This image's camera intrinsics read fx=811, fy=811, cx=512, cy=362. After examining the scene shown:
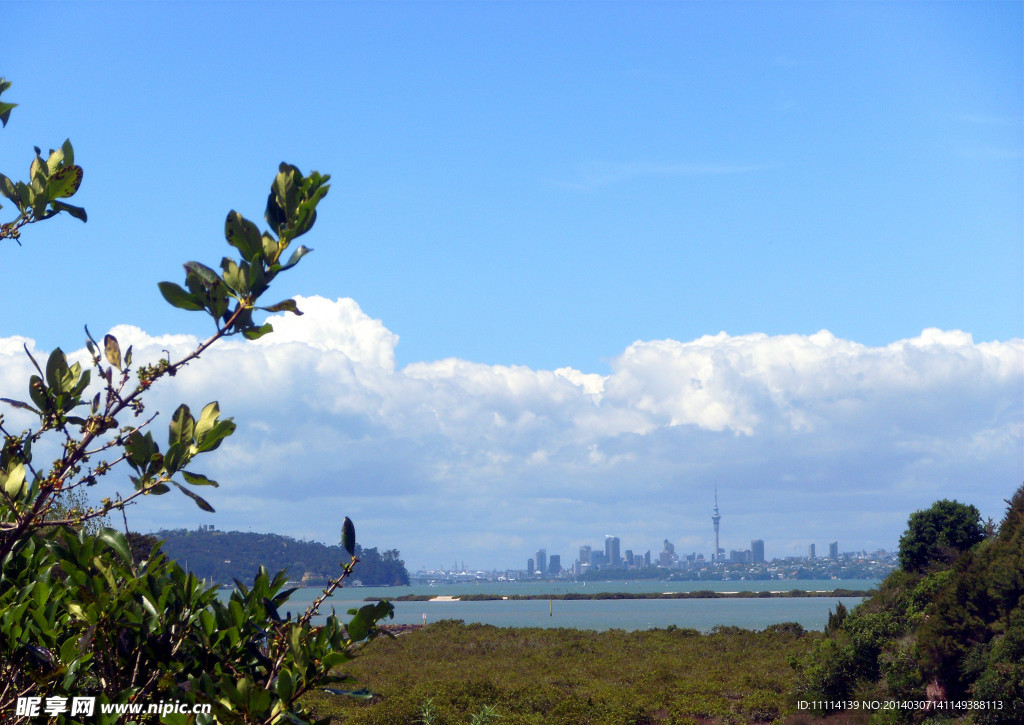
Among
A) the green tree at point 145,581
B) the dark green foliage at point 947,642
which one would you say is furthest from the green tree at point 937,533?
the green tree at point 145,581

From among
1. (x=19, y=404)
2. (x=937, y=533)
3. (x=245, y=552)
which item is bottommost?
(x=245, y=552)

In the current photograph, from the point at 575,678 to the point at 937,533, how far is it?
34.4ft

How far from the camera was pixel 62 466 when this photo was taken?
2.13 meters

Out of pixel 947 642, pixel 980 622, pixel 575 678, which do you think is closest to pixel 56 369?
pixel 980 622

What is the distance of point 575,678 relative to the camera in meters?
22.2

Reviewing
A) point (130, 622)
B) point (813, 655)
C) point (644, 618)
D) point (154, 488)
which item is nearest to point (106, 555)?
point (130, 622)

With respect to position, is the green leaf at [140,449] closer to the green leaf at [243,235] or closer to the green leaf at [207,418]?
the green leaf at [207,418]

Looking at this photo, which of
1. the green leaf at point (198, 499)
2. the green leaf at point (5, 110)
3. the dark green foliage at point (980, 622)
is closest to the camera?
the green leaf at point (198, 499)

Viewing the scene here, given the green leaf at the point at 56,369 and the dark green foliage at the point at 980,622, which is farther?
the dark green foliage at the point at 980,622

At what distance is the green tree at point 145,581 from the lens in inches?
88.4

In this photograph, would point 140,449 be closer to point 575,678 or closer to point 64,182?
point 64,182

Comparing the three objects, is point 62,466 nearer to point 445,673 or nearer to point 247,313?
point 247,313

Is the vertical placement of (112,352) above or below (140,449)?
above

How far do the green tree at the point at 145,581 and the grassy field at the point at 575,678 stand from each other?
7571 mm
